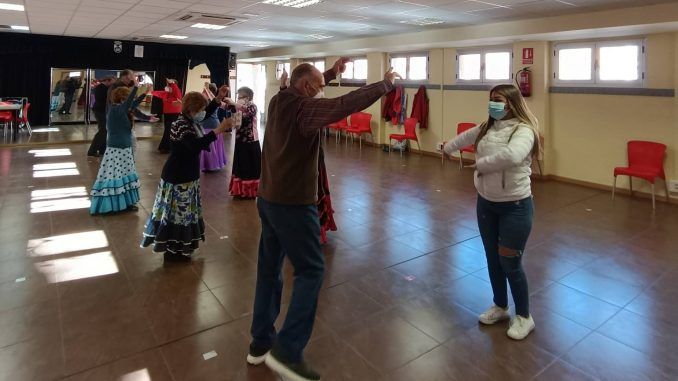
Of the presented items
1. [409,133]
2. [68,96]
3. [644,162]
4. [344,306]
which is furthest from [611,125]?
[68,96]

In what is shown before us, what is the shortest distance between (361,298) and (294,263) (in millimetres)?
1243

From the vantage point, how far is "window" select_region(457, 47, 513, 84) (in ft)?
27.5

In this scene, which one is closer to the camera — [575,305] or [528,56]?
[575,305]

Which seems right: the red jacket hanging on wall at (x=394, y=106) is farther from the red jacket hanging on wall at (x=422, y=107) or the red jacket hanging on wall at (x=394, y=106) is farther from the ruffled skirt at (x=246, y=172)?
the ruffled skirt at (x=246, y=172)

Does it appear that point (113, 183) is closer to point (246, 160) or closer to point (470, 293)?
point (246, 160)

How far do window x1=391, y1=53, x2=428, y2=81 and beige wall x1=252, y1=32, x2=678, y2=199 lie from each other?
56 cm

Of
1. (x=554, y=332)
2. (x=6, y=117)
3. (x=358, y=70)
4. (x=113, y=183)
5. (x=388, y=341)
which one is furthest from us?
(x=358, y=70)

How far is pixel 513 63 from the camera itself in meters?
8.12

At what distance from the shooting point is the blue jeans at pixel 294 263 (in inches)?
81.7

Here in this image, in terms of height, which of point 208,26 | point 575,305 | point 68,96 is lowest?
point 575,305

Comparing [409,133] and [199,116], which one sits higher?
[409,133]

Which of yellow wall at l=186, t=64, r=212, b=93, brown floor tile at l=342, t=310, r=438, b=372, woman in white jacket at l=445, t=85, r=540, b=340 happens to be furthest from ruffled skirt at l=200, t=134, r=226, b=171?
yellow wall at l=186, t=64, r=212, b=93

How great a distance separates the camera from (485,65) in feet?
28.9

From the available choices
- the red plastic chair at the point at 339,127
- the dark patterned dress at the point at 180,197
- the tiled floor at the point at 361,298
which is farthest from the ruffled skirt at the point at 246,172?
the red plastic chair at the point at 339,127
